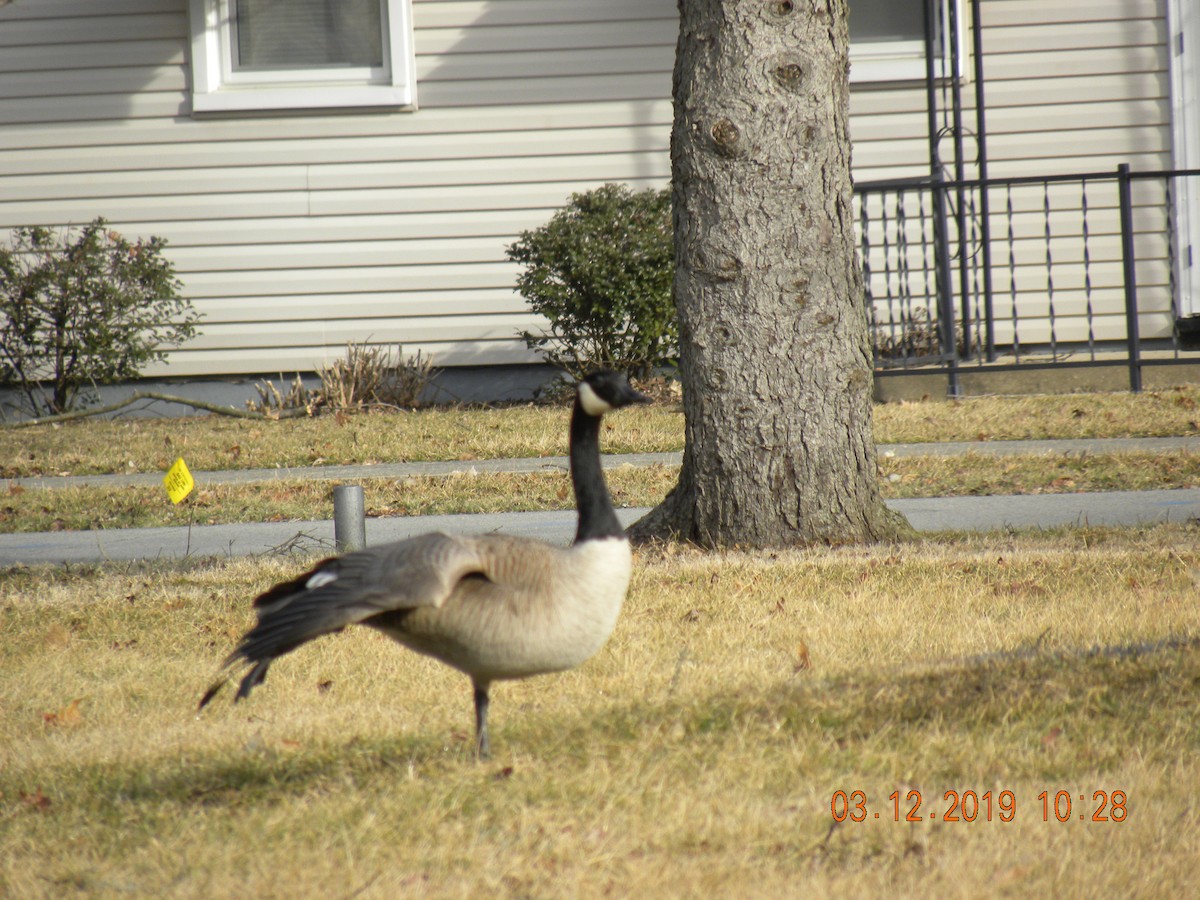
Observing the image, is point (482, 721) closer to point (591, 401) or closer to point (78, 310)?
point (591, 401)

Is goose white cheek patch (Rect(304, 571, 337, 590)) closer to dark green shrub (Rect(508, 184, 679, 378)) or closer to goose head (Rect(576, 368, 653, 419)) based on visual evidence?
goose head (Rect(576, 368, 653, 419))

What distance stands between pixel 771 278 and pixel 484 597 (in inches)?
133

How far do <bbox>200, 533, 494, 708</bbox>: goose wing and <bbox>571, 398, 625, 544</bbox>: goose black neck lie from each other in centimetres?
27

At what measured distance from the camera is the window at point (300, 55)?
1249 cm

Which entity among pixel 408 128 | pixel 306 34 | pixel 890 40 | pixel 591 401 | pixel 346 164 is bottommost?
pixel 591 401

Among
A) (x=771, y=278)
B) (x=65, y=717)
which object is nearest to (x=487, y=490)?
(x=771, y=278)

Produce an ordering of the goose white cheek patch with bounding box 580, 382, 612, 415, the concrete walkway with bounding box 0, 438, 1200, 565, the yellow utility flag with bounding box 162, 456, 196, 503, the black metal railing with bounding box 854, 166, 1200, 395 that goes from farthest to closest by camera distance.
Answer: the black metal railing with bounding box 854, 166, 1200, 395
the concrete walkway with bounding box 0, 438, 1200, 565
the yellow utility flag with bounding box 162, 456, 196, 503
the goose white cheek patch with bounding box 580, 382, 612, 415

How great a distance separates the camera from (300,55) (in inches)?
508

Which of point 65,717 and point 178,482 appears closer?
point 65,717

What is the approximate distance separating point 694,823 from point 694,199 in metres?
3.85

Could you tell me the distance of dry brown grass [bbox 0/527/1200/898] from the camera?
10.0 ft

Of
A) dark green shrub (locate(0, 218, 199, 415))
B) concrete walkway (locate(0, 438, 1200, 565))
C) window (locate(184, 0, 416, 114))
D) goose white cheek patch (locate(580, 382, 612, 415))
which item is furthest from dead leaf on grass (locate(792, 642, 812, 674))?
window (locate(184, 0, 416, 114))

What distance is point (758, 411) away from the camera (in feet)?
21.0

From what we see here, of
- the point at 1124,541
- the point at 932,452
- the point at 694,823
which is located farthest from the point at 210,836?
the point at 932,452
